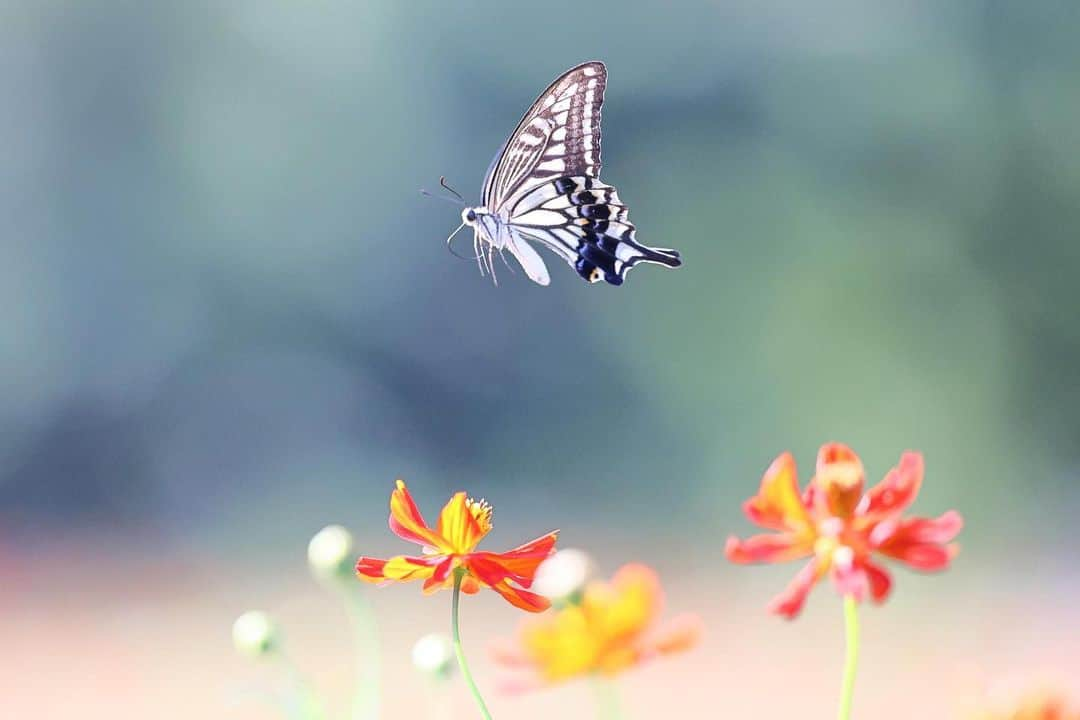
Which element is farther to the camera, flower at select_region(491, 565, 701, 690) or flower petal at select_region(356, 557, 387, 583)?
flower petal at select_region(356, 557, 387, 583)

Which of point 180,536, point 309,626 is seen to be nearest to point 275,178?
point 180,536

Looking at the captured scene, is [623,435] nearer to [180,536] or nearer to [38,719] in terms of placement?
[180,536]

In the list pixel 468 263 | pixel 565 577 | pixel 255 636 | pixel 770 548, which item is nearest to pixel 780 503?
pixel 770 548

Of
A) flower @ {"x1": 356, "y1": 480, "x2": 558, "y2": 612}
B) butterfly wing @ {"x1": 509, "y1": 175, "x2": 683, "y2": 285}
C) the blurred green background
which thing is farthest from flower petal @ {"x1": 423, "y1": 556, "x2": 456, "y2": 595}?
the blurred green background

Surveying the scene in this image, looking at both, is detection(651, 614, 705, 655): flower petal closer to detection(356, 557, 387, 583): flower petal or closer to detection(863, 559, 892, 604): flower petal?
detection(863, 559, 892, 604): flower petal

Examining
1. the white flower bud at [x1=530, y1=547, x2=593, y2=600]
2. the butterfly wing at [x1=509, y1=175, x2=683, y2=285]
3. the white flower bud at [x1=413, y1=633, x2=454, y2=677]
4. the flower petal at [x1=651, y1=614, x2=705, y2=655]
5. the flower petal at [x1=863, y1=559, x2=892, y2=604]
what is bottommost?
the flower petal at [x1=651, y1=614, x2=705, y2=655]

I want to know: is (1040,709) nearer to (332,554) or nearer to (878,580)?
(878,580)

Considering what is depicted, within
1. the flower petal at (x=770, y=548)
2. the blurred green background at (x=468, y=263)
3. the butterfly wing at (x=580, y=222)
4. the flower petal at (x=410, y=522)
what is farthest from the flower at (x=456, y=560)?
the blurred green background at (x=468, y=263)
